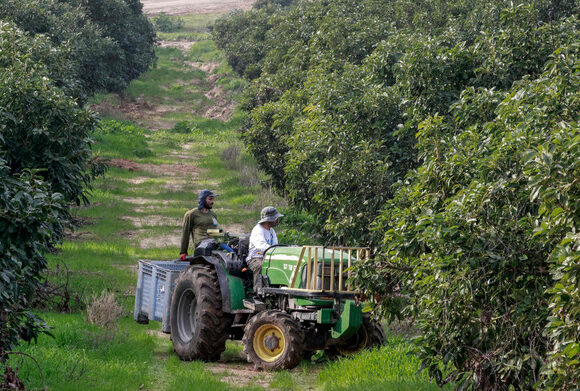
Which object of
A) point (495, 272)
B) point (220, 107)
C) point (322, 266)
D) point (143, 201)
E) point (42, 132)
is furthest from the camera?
point (220, 107)

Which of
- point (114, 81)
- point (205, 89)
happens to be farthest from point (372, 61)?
point (205, 89)

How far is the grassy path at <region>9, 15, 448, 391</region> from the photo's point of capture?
30.6 ft

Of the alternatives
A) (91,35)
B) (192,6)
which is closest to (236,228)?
(91,35)

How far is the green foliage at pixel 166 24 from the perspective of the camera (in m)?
98.8

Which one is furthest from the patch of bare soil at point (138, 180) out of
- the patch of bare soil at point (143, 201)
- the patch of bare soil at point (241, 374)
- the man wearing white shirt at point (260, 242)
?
the patch of bare soil at point (241, 374)

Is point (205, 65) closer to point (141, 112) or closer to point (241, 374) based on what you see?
point (141, 112)

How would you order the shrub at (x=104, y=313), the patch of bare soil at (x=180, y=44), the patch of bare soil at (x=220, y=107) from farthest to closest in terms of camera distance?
the patch of bare soil at (x=180, y=44) < the patch of bare soil at (x=220, y=107) < the shrub at (x=104, y=313)

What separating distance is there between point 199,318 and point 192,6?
11624 centimetres

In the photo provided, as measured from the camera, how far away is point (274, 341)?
10.1m

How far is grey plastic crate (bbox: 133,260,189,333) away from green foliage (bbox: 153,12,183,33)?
294 ft

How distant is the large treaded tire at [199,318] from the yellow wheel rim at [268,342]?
3.04ft

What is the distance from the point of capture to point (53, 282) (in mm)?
15883

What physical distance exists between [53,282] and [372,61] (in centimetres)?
854

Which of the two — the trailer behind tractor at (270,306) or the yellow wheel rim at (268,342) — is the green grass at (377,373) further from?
the yellow wheel rim at (268,342)
